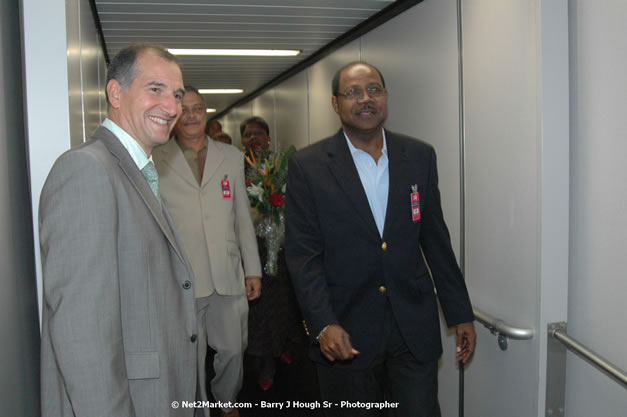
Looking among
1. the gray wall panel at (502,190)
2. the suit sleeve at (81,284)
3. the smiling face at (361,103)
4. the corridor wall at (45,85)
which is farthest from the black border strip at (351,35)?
the suit sleeve at (81,284)

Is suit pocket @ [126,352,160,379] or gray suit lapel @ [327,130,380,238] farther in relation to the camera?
gray suit lapel @ [327,130,380,238]

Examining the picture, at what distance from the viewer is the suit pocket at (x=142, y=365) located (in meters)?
1.48

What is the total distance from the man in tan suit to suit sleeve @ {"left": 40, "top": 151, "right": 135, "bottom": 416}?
2002 millimetres

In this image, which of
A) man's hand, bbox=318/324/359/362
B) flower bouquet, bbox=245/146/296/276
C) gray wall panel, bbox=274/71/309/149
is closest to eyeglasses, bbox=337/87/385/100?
man's hand, bbox=318/324/359/362

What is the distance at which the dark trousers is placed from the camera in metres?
2.30

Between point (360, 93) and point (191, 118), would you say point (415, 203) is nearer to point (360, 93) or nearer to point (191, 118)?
point (360, 93)

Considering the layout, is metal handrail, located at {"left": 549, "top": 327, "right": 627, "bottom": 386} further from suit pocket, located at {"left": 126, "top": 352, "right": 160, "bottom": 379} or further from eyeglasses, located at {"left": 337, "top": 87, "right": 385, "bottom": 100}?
suit pocket, located at {"left": 126, "top": 352, "right": 160, "bottom": 379}

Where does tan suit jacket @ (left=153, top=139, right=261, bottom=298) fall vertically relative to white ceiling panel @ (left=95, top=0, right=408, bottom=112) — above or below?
below

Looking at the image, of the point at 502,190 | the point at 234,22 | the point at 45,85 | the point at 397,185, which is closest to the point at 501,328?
the point at 502,190

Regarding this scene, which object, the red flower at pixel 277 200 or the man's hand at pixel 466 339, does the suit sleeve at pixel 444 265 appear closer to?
the man's hand at pixel 466 339

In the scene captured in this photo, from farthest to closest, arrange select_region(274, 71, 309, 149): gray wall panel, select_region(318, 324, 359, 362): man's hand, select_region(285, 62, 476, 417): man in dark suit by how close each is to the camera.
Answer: select_region(274, 71, 309, 149): gray wall panel
select_region(285, 62, 476, 417): man in dark suit
select_region(318, 324, 359, 362): man's hand

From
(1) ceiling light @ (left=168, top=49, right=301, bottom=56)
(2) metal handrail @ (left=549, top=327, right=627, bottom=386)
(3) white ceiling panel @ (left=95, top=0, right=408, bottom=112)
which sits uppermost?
(1) ceiling light @ (left=168, top=49, right=301, bottom=56)

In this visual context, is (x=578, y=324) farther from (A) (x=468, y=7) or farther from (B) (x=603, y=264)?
(A) (x=468, y=7)

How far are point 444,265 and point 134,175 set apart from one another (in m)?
1.47
